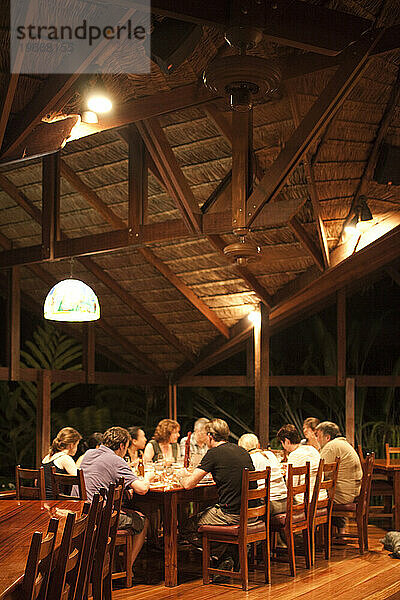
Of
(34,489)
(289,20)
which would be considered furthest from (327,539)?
(289,20)

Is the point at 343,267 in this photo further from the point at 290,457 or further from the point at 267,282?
the point at 290,457

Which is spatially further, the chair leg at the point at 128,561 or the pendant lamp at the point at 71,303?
the pendant lamp at the point at 71,303

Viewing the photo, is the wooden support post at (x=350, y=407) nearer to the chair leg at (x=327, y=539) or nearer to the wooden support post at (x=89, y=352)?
the chair leg at (x=327, y=539)

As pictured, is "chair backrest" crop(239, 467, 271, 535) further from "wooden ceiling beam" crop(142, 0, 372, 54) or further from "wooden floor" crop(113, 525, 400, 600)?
"wooden ceiling beam" crop(142, 0, 372, 54)

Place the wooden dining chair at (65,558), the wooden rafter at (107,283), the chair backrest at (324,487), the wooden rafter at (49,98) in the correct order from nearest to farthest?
the wooden dining chair at (65,558), the wooden rafter at (49,98), the chair backrest at (324,487), the wooden rafter at (107,283)

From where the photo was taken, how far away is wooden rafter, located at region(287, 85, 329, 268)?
6.82 metres

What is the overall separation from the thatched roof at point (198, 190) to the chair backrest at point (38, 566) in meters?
3.33

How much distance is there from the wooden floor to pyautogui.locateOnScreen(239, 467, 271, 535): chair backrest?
0.54 m

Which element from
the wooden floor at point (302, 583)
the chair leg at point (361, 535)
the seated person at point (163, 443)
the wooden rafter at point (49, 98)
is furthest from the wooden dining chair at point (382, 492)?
the wooden rafter at point (49, 98)

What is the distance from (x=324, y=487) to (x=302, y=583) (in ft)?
3.30

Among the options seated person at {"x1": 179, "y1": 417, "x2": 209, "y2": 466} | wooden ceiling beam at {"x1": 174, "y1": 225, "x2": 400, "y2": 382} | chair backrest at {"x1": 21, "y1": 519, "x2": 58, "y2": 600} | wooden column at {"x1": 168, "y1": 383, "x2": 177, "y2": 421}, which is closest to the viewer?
chair backrest at {"x1": 21, "y1": 519, "x2": 58, "y2": 600}

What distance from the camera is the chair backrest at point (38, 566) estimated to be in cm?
267

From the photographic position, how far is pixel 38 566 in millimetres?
2918

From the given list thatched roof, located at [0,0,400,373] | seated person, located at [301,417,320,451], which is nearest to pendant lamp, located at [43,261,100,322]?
thatched roof, located at [0,0,400,373]
